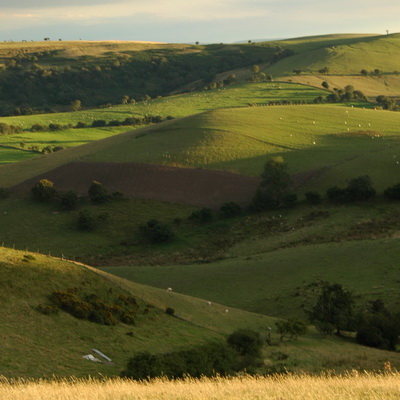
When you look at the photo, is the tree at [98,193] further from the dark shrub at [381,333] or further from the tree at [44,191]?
the dark shrub at [381,333]

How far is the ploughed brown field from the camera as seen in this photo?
103125mm

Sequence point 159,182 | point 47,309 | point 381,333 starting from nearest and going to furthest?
point 47,309 → point 381,333 → point 159,182

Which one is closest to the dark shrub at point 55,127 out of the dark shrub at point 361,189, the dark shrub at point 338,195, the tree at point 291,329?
the dark shrub at point 338,195

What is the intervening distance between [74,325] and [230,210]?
60280mm

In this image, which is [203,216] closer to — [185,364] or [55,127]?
[185,364]

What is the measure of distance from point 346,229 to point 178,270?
2318 centimetres

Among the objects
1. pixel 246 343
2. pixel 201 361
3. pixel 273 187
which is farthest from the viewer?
pixel 273 187

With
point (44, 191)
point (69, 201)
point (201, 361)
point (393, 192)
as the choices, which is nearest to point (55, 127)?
point (44, 191)

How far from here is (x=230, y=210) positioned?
321 ft

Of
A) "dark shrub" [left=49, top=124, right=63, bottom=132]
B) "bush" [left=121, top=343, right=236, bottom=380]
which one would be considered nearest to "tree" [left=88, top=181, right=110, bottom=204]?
"bush" [left=121, top=343, right=236, bottom=380]

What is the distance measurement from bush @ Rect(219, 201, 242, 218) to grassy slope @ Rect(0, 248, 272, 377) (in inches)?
1776

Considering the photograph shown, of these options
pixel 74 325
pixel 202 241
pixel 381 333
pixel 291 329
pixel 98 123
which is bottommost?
pixel 202 241

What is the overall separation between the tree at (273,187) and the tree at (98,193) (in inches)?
811

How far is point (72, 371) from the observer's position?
31859mm
